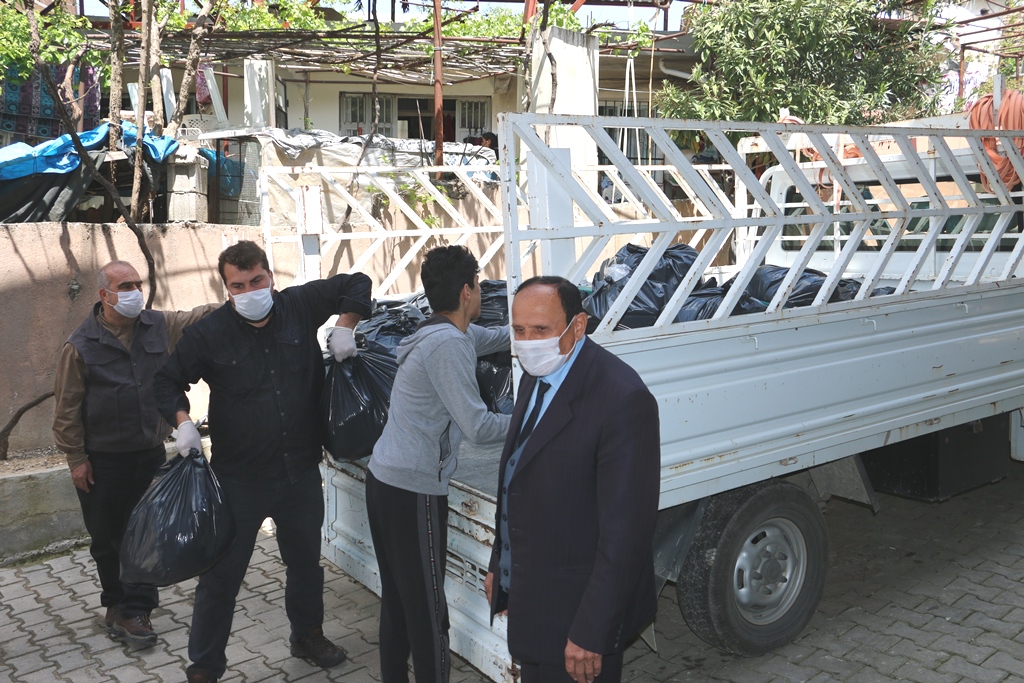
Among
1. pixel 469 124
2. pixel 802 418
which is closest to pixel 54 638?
pixel 802 418

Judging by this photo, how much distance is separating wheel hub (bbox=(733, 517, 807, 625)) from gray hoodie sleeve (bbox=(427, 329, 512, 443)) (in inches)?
53.8

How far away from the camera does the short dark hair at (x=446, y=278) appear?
286 cm

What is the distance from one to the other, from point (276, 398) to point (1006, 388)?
353cm

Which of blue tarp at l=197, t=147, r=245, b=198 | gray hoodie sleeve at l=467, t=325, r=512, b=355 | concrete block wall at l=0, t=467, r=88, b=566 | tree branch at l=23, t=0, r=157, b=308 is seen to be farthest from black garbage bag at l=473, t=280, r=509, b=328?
blue tarp at l=197, t=147, r=245, b=198

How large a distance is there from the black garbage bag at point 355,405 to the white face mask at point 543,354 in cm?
122

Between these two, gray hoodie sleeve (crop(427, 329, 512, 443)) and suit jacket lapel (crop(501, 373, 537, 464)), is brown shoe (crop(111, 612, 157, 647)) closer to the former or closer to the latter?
gray hoodie sleeve (crop(427, 329, 512, 443))

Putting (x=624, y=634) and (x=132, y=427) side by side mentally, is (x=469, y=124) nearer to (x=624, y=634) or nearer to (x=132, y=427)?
(x=132, y=427)

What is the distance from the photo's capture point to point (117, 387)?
3982 millimetres

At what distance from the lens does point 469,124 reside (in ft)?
53.4

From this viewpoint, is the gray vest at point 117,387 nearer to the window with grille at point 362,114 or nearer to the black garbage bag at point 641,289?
the black garbage bag at point 641,289

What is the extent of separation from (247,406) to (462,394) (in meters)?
1.03

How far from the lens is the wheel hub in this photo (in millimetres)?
3621

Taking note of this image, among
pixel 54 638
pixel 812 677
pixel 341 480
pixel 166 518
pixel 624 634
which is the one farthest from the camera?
pixel 54 638

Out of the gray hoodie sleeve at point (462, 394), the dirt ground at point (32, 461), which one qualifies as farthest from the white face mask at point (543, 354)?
the dirt ground at point (32, 461)
